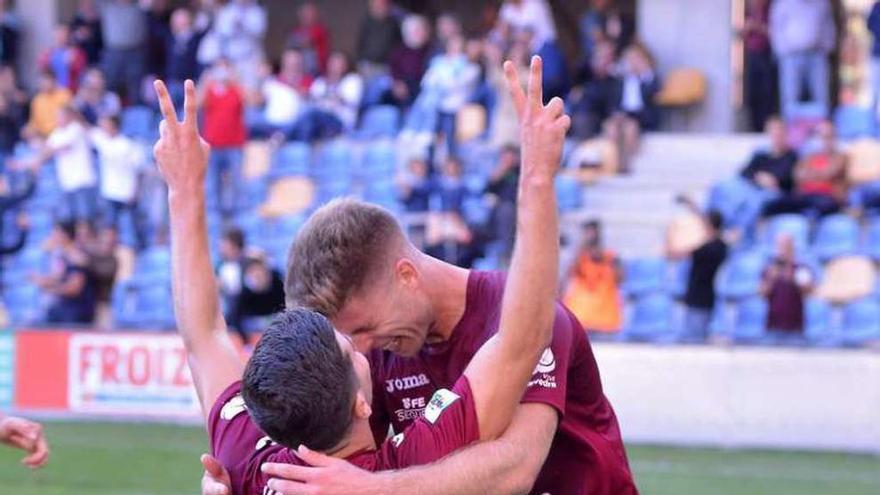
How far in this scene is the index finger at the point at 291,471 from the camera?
3.93 metres

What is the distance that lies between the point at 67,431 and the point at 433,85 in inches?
237

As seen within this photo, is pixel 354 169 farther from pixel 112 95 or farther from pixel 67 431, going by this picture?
pixel 67 431

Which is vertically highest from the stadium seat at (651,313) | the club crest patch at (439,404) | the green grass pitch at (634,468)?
the club crest patch at (439,404)

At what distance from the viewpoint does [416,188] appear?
56.6 ft

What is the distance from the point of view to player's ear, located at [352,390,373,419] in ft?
12.8

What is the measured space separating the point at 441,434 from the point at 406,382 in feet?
2.00

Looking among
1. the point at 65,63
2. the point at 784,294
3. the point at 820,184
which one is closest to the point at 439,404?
the point at 784,294

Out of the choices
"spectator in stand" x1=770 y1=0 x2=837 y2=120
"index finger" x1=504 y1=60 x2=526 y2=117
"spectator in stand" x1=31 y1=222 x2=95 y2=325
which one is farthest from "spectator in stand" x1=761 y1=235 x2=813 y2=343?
"index finger" x1=504 y1=60 x2=526 y2=117

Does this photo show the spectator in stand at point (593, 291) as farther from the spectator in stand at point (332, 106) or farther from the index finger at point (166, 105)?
the index finger at point (166, 105)

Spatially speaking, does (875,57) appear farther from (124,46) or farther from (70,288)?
(124,46)

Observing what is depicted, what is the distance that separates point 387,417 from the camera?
4.78 metres

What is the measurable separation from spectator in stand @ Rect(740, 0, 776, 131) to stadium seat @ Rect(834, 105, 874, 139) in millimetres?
1283

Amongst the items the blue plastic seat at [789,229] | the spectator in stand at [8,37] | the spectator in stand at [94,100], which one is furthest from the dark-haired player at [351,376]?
the spectator in stand at [8,37]

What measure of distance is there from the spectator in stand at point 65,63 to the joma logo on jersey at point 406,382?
17.1 m
